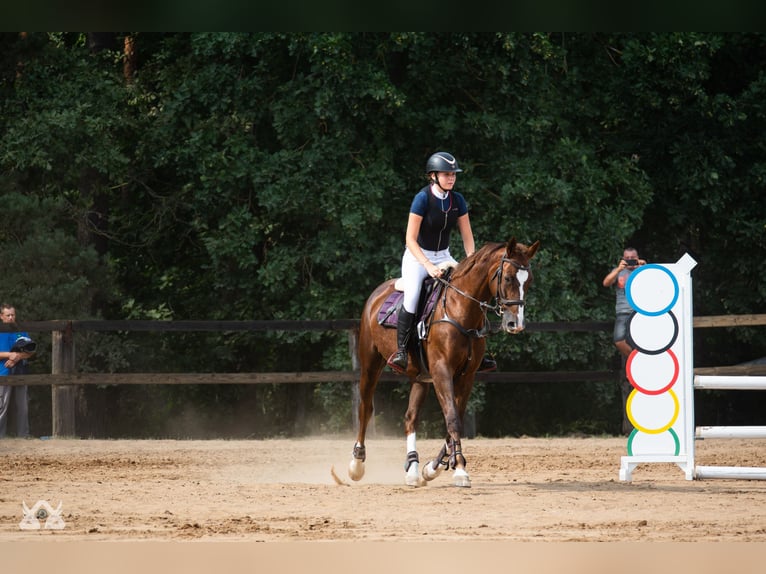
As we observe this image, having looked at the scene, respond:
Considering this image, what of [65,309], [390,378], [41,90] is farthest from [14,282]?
[390,378]

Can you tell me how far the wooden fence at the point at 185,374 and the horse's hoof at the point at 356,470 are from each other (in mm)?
4891

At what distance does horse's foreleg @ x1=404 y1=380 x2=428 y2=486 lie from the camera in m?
8.09

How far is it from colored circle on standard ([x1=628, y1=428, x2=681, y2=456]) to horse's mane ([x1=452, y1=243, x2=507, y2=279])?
6.14 feet

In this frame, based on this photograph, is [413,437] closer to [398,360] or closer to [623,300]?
[398,360]

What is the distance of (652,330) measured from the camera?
8156mm

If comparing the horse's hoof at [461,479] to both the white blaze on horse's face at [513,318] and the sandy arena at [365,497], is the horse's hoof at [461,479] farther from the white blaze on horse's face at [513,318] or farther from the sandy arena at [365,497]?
the white blaze on horse's face at [513,318]

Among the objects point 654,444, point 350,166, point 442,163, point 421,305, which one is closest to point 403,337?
point 421,305

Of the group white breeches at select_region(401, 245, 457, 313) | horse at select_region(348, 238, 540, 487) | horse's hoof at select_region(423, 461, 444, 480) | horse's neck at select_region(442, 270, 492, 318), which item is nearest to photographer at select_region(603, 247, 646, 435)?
white breeches at select_region(401, 245, 457, 313)

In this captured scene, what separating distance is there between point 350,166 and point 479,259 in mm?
8898

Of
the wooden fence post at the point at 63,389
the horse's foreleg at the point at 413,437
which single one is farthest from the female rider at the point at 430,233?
the wooden fence post at the point at 63,389

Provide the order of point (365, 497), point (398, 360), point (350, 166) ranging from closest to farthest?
point (365, 497)
point (398, 360)
point (350, 166)

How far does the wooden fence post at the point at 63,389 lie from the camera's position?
13.6 meters

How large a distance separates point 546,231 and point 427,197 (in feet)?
28.5

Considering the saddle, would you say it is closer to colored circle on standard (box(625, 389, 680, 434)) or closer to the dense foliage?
colored circle on standard (box(625, 389, 680, 434))
